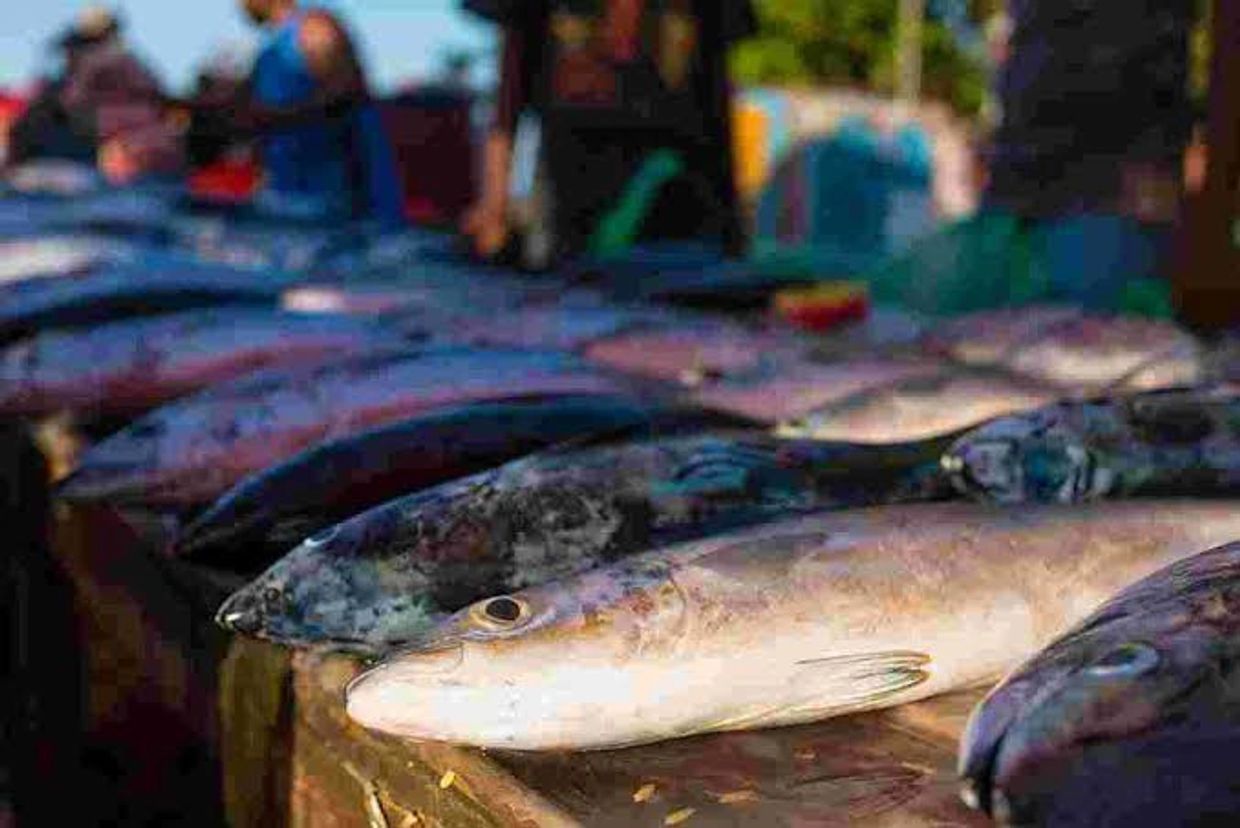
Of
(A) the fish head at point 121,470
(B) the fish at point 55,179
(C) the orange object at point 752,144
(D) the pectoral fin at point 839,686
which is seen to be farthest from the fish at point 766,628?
(C) the orange object at point 752,144

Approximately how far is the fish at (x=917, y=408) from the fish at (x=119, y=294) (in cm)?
187

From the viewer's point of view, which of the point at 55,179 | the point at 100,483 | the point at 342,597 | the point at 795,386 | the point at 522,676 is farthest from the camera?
the point at 55,179

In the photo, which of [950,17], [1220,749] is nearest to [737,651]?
[1220,749]

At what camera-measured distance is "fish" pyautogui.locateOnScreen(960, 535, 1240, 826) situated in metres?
1.01

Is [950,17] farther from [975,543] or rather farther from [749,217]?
[975,543]

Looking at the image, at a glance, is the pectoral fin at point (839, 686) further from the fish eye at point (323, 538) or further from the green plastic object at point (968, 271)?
the green plastic object at point (968, 271)

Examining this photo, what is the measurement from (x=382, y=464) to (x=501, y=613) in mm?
701

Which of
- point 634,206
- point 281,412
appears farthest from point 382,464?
point 634,206

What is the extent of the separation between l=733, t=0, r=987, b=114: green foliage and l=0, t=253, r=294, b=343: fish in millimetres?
31243

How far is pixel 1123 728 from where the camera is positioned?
1041 millimetres

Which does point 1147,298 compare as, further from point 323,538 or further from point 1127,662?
point 1127,662

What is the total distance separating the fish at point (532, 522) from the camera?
1.58 m

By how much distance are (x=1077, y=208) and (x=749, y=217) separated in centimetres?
824

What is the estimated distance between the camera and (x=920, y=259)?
5.14 metres
